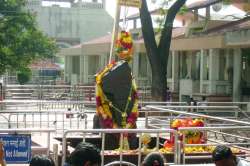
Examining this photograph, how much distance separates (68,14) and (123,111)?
68362 mm

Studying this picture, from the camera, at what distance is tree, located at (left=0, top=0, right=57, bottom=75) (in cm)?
3350

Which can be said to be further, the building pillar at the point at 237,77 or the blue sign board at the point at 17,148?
the building pillar at the point at 237,77

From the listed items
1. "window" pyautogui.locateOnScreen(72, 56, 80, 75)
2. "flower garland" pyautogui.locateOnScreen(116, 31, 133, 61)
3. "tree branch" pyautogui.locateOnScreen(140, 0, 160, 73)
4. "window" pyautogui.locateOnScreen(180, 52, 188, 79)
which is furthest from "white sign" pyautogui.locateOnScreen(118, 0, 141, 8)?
"window" pyautogui.locateOnScreen(72, 56, 80, 75)

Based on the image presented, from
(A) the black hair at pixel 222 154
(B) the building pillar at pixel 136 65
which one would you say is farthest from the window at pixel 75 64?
(A) the black hair at pixel 222 154

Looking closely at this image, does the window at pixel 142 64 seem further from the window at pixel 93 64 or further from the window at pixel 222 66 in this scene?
the window at pixel 222 66

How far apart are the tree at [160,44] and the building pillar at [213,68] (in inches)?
179

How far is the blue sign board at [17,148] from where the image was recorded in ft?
27.6

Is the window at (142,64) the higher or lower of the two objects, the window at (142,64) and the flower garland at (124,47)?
the lower

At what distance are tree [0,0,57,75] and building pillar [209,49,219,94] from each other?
11330 mm

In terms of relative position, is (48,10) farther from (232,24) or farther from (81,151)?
(81,151)

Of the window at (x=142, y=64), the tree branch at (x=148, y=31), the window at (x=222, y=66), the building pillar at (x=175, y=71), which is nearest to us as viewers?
the tree branch at (x=148, y=31)

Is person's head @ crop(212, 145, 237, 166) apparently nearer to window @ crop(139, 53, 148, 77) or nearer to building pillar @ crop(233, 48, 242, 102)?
building pillar @ crop(233, 48, 242, 102)

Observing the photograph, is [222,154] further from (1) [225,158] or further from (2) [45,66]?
(2) [45,66]

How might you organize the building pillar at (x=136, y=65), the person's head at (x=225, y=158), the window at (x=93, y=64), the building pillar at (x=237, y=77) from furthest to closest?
the window at (x=93, y=64), the building pillar at (x=136, y=65), the building pillar at (x=237, y=77), the person's head at (x=225, y=158)
